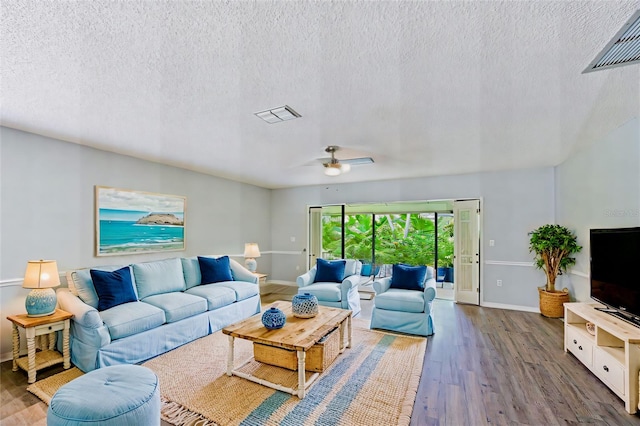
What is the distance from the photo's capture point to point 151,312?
3.30 meters

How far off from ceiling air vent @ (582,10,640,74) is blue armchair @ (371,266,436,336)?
2.77 m

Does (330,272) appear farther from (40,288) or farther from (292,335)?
(40,288)

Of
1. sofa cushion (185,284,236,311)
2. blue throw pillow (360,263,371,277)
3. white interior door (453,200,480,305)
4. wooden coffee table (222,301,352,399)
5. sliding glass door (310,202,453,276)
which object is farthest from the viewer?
blue throw pillow (360,263,371,277)

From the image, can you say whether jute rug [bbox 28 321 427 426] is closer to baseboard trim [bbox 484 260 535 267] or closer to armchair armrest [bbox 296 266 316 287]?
armchair armrest [bbox 296 266 316 287]

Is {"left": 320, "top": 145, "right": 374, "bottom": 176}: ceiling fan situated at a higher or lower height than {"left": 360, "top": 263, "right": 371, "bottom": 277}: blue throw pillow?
higher

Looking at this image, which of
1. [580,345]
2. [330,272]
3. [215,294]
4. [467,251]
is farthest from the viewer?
[467,251]

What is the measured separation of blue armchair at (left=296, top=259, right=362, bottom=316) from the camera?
15.1 ft

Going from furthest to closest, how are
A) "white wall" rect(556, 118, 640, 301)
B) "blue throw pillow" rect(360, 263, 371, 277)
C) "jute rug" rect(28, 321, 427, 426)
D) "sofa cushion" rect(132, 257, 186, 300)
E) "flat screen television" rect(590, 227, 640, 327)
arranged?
"blue throw pillow" rect(360, 263, 371, 277), "sofa cushion" rect(132, 257, 186, 300), "white wall" rect(556, 118, 640, 301), "flat screen television" rect(590, 227, 640, 327), "jute rug" rect(28, 321, 427, 426)

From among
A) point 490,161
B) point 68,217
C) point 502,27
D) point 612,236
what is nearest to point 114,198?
point 68,217

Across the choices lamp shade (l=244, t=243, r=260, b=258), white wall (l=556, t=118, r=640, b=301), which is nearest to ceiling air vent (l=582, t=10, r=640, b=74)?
white wall (l=556, t=118, r=640, b=301)

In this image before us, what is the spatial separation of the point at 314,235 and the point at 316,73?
17.9 ft

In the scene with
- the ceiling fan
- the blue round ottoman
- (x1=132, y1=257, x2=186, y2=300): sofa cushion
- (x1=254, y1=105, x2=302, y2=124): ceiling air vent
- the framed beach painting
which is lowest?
the blue round ottoman

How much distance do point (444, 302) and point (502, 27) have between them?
16.7ft

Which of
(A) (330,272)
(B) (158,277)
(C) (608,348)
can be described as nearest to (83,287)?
(B) (158,277)
